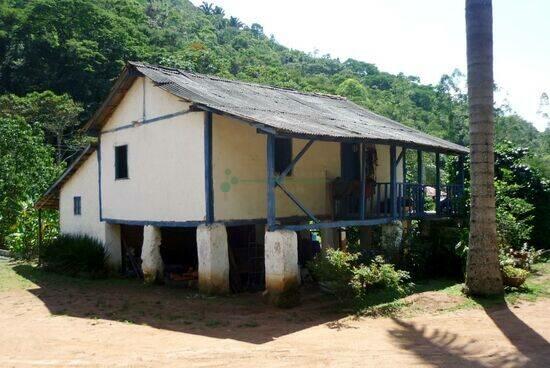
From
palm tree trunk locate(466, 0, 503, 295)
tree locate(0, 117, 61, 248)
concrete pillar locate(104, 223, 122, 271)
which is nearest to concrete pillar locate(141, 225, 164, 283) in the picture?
concrete pillar locate(104, 223, 122, 271)

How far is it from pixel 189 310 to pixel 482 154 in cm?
709

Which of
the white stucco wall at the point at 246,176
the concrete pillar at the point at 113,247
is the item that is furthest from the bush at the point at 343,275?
the concrete pillar at the point at 113,247

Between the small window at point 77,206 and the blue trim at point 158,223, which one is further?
the small window at point 77,206

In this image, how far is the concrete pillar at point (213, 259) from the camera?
12.5 metres

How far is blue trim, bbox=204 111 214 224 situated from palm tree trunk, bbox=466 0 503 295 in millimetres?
5808

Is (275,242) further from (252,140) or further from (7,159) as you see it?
(7,159)

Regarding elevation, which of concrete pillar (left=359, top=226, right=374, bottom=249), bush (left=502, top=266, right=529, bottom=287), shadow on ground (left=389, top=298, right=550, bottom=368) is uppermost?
concrete pillar (left=359, top=226, right=374, bottom=249)

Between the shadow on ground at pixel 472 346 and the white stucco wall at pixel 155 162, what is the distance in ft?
19.0

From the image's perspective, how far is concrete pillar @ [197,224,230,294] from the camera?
12.5 meters

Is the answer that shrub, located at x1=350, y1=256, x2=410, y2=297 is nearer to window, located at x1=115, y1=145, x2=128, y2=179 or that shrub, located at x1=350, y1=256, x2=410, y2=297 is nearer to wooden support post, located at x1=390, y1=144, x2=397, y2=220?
wooden support post, located at x1=390, y1=144, x2=397, y2=220

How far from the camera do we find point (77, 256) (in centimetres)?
1691

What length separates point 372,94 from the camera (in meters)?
70.2

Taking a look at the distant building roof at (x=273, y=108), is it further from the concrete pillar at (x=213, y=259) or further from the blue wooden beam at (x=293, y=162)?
the concrete pillar at (x=213, y=259)

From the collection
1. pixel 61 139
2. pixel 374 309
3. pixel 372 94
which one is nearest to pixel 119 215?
pixel 374 309
